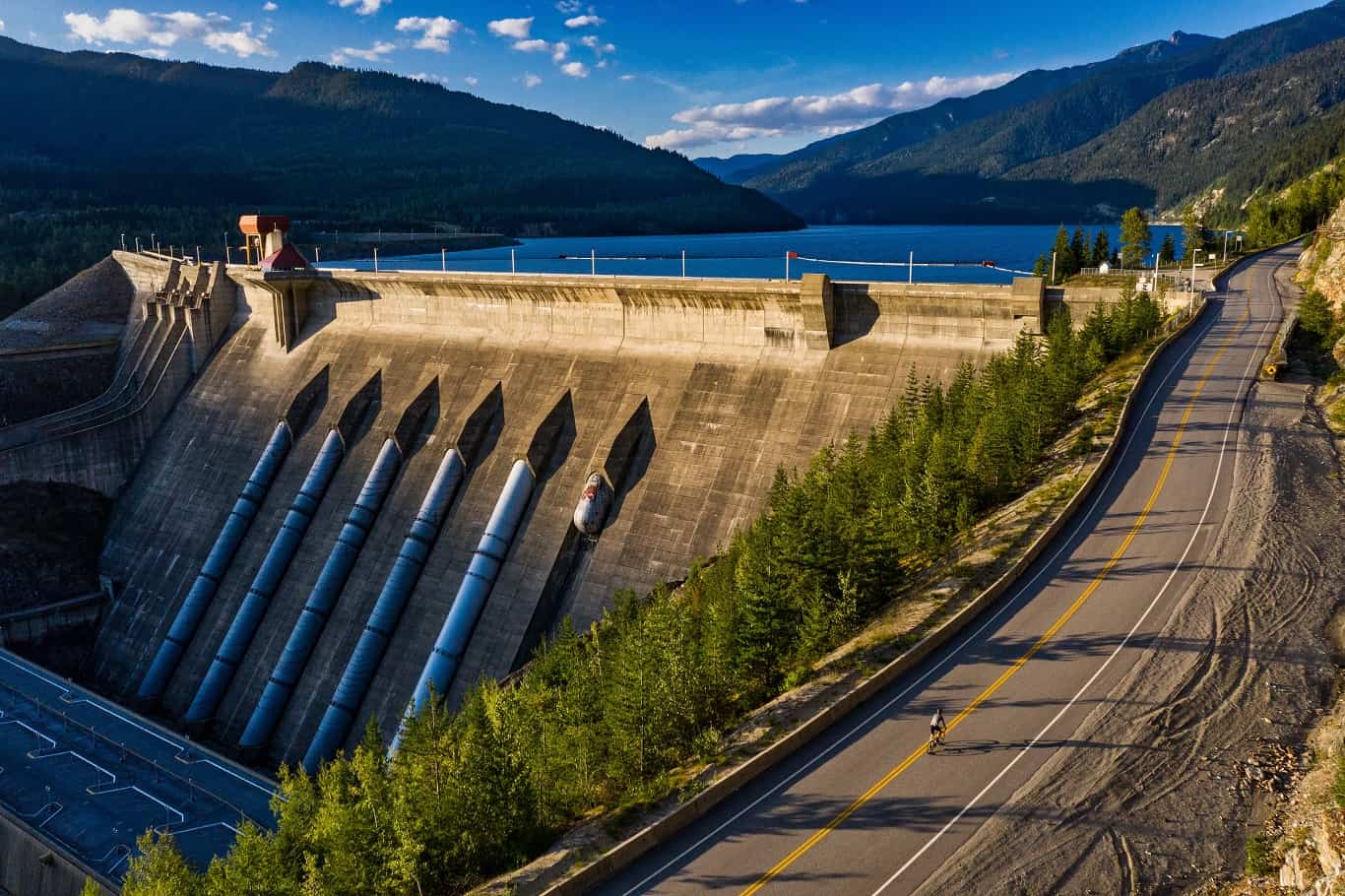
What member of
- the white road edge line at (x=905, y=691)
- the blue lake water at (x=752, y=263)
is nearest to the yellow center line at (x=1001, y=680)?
the white road edge line at (x=905, y=691)

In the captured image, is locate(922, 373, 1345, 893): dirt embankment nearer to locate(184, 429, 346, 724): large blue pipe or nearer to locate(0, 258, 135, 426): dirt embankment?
locate(184, 429, 346, 724): large blue pipe

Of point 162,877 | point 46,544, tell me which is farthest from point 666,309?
point 46,544

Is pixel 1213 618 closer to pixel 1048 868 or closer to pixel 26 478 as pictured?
pixel 1048 868

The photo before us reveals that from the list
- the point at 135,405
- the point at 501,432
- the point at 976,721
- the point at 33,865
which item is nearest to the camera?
the point at 976,721

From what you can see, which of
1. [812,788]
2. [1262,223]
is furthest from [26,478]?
[1262,223]

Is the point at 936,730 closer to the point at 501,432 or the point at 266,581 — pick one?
the point at 501,432
